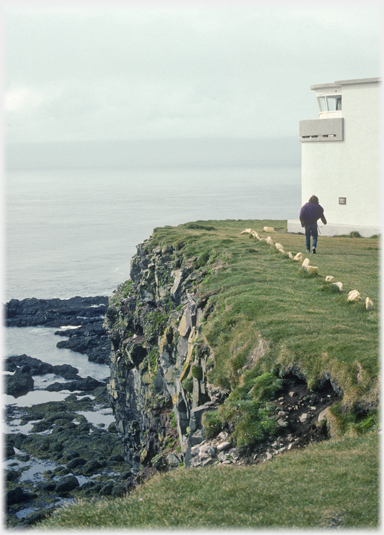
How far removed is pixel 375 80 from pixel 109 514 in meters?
36.7

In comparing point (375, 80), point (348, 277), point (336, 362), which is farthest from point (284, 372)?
point (375, 80)

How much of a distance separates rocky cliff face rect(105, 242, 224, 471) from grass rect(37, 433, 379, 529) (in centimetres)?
441

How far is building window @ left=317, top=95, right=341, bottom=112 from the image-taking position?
42303 millimetres

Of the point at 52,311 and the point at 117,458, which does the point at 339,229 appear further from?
the point at 52,311

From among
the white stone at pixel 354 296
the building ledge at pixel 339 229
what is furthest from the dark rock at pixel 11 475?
the white stone at pixel 354 296

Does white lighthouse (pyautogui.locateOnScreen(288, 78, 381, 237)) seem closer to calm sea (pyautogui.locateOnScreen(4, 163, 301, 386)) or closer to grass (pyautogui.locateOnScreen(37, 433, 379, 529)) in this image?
grass (pyautogui.locateOnScreen(37, 433, 379, 529))

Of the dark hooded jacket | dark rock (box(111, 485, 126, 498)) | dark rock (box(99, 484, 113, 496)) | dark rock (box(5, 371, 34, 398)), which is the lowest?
dark rock (box(99, 484, 113, 496))

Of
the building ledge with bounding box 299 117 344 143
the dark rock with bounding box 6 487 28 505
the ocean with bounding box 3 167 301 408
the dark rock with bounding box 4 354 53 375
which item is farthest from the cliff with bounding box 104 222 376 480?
the ocean with bounding box 3 167 301 408

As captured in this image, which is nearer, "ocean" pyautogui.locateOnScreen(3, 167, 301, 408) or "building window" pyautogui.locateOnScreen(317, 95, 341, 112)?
"building window" pyautogui.locateOnScreen(317, 95, 341, 112)

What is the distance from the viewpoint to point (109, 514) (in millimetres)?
9656

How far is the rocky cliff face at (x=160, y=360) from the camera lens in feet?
60.5

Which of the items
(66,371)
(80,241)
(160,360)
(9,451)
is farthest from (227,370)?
(80,241)

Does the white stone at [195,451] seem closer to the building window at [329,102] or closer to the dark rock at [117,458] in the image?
the dark rock at [117,458]

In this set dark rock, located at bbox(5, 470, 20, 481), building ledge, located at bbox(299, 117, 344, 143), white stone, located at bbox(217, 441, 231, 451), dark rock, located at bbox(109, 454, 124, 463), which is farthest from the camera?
building ledge, located at bbox(299, 117, 344, 143)
